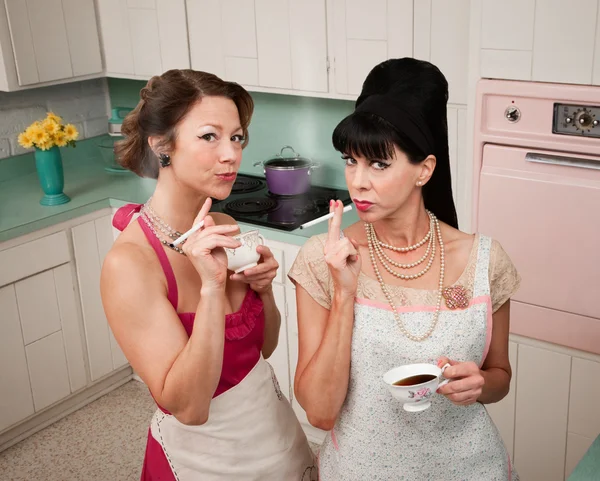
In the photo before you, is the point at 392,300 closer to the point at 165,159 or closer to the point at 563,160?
the point at 165,159

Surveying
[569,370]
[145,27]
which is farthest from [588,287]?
[145,27]

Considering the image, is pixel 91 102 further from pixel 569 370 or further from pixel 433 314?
pixel 433 314

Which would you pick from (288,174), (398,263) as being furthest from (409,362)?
(288,174)

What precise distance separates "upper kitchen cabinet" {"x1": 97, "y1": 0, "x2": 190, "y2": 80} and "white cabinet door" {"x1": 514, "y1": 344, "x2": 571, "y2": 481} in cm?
182

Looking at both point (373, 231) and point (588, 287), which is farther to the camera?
point (588, 287)

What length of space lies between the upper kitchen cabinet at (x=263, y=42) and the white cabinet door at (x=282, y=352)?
0.79m

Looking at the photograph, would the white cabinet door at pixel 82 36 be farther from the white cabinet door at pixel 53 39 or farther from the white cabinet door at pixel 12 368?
the white cabinet door at pixel 12 368

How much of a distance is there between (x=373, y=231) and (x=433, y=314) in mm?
205

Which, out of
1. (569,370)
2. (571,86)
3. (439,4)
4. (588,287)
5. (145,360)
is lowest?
(569,370)

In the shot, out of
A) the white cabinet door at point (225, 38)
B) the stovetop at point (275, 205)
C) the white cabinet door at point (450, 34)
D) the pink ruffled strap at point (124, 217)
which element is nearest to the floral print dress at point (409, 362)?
the pink ruffled strap at point (124, 217)

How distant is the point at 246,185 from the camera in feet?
11.6

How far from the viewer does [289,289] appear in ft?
9.79

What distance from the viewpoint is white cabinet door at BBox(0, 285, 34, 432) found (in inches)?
124

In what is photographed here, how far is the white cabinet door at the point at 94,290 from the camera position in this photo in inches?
134
